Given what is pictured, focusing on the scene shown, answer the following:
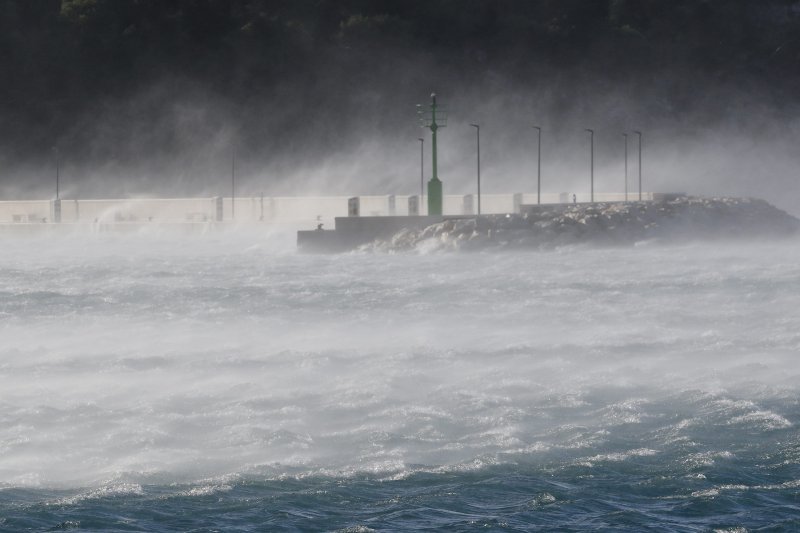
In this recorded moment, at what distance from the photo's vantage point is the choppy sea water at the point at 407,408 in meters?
18.2

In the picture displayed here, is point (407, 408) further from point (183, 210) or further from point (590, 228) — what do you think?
point (183, 210)

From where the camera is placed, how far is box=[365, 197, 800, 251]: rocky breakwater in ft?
230

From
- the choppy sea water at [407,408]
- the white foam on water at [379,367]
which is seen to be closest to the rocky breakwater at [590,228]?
the white foam on water at [379,367]

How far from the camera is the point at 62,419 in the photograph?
24.4 metres

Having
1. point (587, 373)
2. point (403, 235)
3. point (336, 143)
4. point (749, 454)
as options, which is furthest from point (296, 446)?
point (336, 143)

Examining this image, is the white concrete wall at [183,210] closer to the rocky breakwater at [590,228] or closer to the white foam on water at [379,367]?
the rocky breakwater at [590,228]

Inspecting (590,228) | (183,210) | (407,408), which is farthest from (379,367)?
(183,210)

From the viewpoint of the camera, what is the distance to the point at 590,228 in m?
71.2

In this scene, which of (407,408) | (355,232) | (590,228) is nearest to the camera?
(407,408)

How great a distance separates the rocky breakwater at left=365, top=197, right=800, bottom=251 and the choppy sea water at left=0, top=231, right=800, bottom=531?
19.2 meters

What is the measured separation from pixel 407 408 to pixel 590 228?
4711cm

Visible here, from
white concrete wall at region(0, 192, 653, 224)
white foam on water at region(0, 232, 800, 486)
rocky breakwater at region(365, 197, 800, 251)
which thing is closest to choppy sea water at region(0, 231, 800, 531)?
white foam on water at region(0, 232, 800, 486)

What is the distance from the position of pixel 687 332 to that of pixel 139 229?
6500 centimetres

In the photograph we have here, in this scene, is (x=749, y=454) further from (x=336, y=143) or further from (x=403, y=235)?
(x=336, y=143)
